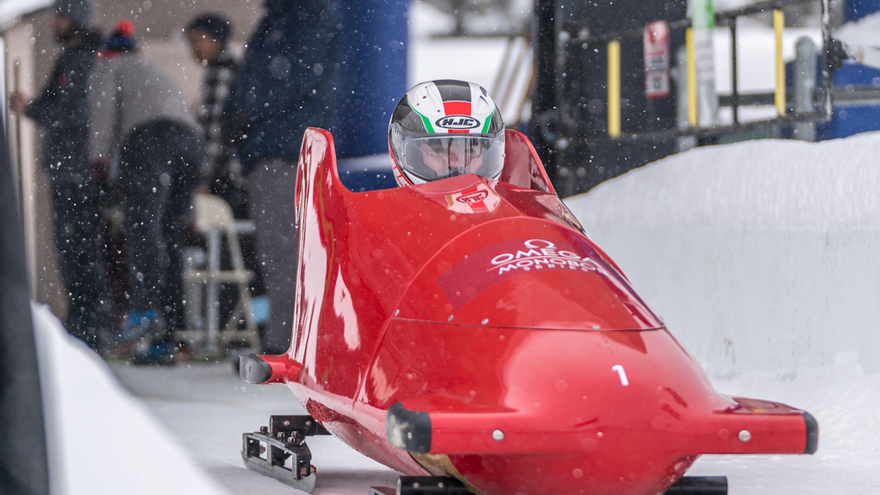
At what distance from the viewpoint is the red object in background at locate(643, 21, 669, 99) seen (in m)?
5.05

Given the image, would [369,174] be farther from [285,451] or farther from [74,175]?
[74,175]

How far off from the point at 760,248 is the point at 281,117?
2.27 metres

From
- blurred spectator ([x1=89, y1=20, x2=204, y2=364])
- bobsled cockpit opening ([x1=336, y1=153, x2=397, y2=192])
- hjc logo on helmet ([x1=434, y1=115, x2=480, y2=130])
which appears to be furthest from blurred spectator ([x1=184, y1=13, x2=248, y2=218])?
hjc logo on helmet ([x1=434, y1=115, x2=480, y2=130])

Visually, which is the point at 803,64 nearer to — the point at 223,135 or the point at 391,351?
the point at 223,135

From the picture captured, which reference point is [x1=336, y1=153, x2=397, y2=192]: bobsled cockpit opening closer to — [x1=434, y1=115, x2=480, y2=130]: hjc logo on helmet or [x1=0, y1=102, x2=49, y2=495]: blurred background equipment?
[x1=434, y1=115, x2=480, y2=130]: hjc logo on helmet

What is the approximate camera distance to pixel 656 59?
5207 millimetres

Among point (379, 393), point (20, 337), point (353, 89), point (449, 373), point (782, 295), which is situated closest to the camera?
point (20, 337)

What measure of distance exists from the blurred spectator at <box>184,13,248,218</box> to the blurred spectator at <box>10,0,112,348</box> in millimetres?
670

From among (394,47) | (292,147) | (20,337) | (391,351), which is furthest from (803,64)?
(20,337)

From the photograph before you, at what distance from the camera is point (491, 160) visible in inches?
102

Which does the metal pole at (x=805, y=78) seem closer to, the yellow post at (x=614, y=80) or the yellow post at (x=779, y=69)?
the yellow post at (x=614, y=80)

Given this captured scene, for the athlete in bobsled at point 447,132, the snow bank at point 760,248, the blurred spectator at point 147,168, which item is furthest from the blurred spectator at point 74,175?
the athlete in bobsled at point 447,132

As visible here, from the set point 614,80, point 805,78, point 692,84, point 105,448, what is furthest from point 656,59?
point 105,448

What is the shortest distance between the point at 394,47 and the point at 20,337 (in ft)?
13.9
